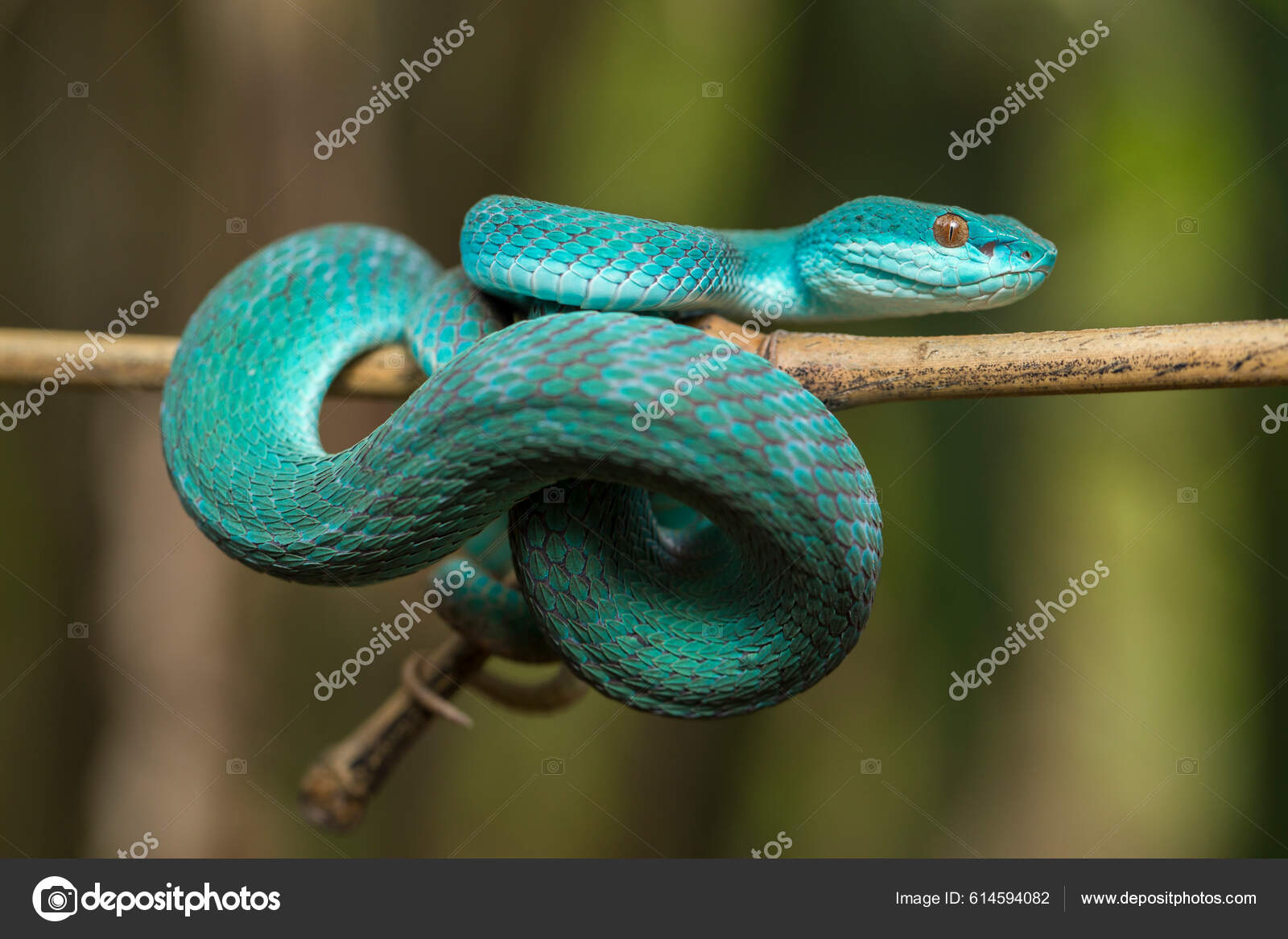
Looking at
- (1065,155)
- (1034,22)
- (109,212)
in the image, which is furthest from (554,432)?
(109,212)

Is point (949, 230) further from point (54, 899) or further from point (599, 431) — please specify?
point (54, 899)

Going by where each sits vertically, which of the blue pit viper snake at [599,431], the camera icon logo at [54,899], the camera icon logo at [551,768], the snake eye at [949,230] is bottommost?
the camera icon logo at [551,768]

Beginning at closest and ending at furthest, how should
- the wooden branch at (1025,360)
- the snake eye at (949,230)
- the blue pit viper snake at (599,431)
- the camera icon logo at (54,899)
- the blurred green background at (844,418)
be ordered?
the blue pit viper snake at (599,431)
the wooden branch at (1025,360)
the snake eye at (949,230)
the camera icon logo at (54,899)
the blurred green background at (844,418)

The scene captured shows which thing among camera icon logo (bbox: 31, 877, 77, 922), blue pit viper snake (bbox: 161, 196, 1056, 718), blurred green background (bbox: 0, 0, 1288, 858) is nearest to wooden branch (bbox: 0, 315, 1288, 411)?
blue pit viper snake (bbox: 161, 196, 1056, 718)

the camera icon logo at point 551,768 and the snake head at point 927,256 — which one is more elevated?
the snake head at point 927,256

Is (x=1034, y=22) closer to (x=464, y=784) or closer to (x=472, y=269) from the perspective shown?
(x=472, y=269)

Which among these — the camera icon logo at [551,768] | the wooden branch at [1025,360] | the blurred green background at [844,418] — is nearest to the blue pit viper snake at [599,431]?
the wooden branch at [1025,360]

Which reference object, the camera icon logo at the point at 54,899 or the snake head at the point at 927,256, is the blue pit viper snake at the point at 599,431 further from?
the camera icon logo at the point at 54,899
